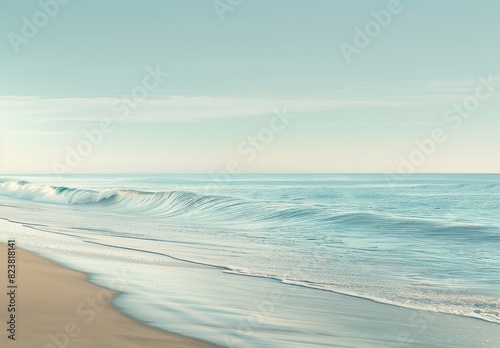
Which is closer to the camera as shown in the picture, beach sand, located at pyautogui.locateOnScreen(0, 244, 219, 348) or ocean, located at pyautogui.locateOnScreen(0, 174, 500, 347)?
beach sand, located at pyautogui.locateOnScreen(0, 244, 219, 348)

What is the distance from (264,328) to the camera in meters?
6.79

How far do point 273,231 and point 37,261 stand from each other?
1069 cm

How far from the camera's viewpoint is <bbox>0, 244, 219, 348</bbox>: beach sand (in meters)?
5.79

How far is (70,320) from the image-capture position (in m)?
6.50

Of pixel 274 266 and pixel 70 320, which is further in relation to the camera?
pixel 274 266

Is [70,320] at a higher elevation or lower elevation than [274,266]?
lower

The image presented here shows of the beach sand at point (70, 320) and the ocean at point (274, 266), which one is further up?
the ocean at point (274, 266)

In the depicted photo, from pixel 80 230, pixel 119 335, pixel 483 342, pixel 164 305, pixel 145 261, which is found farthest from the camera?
pixel 80 230

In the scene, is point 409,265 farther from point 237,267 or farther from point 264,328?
point 264,328

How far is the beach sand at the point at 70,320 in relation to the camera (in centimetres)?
579

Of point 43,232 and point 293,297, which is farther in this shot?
point 43,232

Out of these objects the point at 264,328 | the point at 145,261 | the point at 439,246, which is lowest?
the point at 264,328

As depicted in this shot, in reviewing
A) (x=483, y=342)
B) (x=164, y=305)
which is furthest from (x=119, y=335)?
(x=483, y=342)

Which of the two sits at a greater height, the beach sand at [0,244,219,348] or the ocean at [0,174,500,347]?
the ocean at [0,174,500,347]
